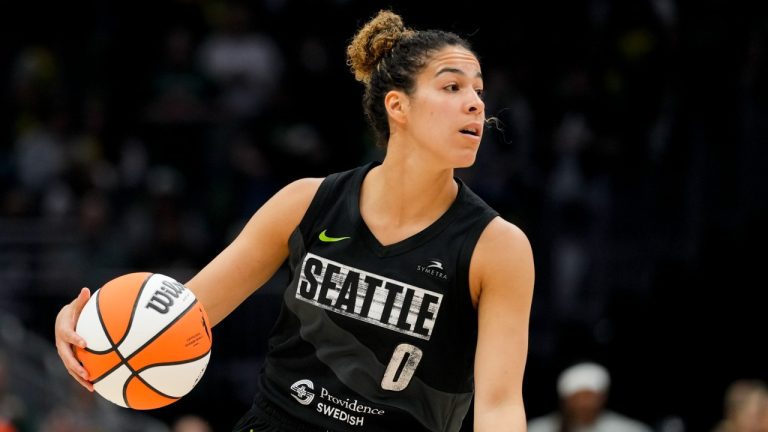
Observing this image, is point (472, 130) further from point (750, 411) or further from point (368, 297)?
point (750, 411)

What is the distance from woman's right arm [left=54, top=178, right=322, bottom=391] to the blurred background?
5.79 meters

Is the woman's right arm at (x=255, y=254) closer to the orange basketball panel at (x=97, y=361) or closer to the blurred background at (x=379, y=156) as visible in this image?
the orange basketball panel at (x=97, y=361)

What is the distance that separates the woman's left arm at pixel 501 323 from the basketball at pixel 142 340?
1.04 m

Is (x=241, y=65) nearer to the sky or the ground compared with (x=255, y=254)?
nearer to the ground

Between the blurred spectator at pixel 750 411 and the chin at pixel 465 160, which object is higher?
the chin at pixel 465 160

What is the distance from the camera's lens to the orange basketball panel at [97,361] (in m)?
4.83

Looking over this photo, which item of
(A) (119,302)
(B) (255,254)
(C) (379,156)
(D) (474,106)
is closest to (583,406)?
(C) (379,156)

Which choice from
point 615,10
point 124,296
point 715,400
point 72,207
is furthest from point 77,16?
point 124,296

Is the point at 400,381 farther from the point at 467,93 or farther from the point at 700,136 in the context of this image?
the point at 700,136

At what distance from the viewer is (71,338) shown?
4855 mm

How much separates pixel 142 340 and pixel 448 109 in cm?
139

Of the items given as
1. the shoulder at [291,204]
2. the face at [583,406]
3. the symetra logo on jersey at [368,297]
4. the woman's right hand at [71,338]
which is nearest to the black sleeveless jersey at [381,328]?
the symetra logo on jersey at [368,297]

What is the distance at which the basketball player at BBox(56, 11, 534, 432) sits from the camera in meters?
4.79

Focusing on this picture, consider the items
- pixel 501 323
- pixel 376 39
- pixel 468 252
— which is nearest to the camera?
pixel 501 323
